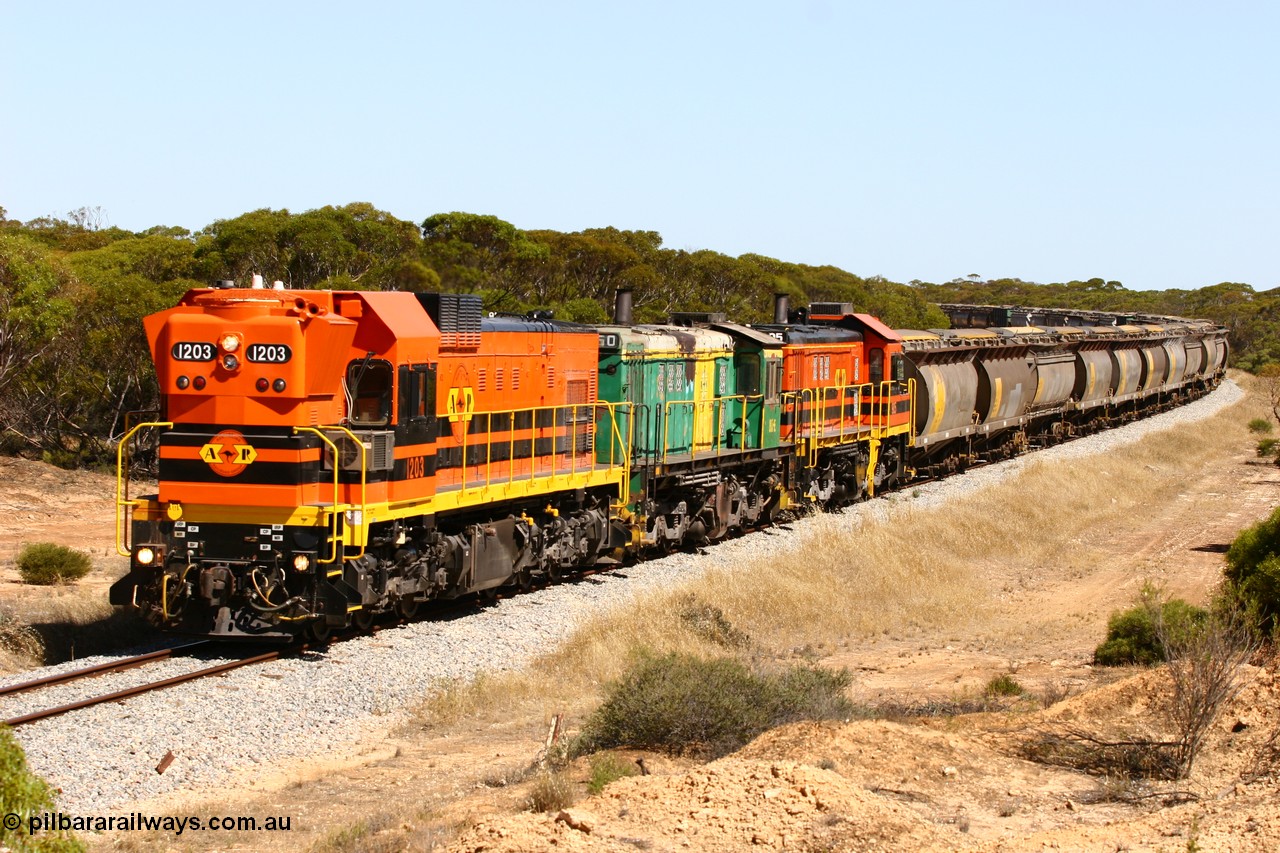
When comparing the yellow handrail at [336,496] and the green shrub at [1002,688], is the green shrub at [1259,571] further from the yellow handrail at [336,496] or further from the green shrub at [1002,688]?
the yellow handrail at [336,496]

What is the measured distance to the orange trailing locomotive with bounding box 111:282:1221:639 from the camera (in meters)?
13.5

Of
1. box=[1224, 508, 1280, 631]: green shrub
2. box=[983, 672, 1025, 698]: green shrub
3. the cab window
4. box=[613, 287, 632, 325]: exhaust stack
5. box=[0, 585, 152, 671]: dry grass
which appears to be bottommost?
box=[983, 672, 1025, 698]: green shrub

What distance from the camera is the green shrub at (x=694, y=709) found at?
10914 mm

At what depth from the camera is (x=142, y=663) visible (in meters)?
13.4

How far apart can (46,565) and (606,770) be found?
13341mm

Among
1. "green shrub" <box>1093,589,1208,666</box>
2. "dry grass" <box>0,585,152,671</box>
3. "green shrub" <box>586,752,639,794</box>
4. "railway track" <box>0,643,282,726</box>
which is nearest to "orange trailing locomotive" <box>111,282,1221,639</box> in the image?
"railway track" <box>0,643,282,726</box>

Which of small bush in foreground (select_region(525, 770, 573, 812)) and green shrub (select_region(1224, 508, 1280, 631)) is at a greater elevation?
green shrub (select_region(1224, 508, 1280, 631))

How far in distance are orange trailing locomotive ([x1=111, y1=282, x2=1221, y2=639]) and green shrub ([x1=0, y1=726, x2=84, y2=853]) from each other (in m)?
6.00

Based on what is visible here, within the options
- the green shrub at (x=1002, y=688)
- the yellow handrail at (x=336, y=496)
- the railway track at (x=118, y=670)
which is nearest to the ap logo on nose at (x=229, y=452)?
the yellow handrail at (x=336, y=496)

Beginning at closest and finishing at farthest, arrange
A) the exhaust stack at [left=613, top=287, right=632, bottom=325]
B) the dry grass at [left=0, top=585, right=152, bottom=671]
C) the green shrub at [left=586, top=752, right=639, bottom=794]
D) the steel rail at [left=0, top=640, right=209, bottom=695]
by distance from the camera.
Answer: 1. the green shrub at [left=586, top=752, right=639, bottom=794]
2. the steel rail at [left=0, top=640, right=209, bottom=695]
3. the dry grass at [left=0, top=585, right=152, bottom=671]
4. the exhaust stack at [left=613, top=287, right=632, bottom=325]

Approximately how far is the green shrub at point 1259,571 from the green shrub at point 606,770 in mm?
8026

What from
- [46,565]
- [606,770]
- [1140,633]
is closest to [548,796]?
[606,770]

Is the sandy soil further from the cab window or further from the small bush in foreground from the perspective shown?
the cab window

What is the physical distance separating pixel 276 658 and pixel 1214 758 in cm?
874
